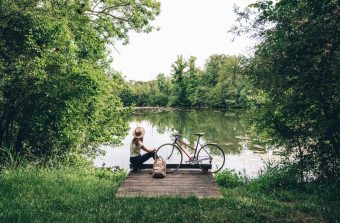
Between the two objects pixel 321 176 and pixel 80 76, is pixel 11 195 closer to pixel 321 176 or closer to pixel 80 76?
pixel 80 76

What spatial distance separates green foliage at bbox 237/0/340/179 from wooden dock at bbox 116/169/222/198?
2.88 metres

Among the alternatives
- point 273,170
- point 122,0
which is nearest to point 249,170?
point 273,170

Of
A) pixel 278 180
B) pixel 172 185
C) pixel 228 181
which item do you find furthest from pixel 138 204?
pixel 278 180

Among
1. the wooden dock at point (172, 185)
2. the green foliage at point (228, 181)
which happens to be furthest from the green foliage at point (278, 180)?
the wooden dock at point (172, 185)

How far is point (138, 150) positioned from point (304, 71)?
5381 mm

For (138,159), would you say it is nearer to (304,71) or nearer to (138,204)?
(138,204)

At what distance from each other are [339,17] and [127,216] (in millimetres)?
5856

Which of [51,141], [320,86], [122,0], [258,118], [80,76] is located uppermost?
[122,0]

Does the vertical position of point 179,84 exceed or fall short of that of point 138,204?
it exceeds it

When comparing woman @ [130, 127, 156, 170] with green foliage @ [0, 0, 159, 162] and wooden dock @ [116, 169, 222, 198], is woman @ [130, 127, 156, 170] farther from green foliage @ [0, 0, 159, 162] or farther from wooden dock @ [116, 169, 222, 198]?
green foliage @ [0, 0, 159, 162]

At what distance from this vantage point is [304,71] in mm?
7859

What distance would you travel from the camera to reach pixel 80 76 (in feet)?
40.5

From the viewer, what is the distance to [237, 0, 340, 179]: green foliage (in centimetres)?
717

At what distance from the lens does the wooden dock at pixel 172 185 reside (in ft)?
26.7
